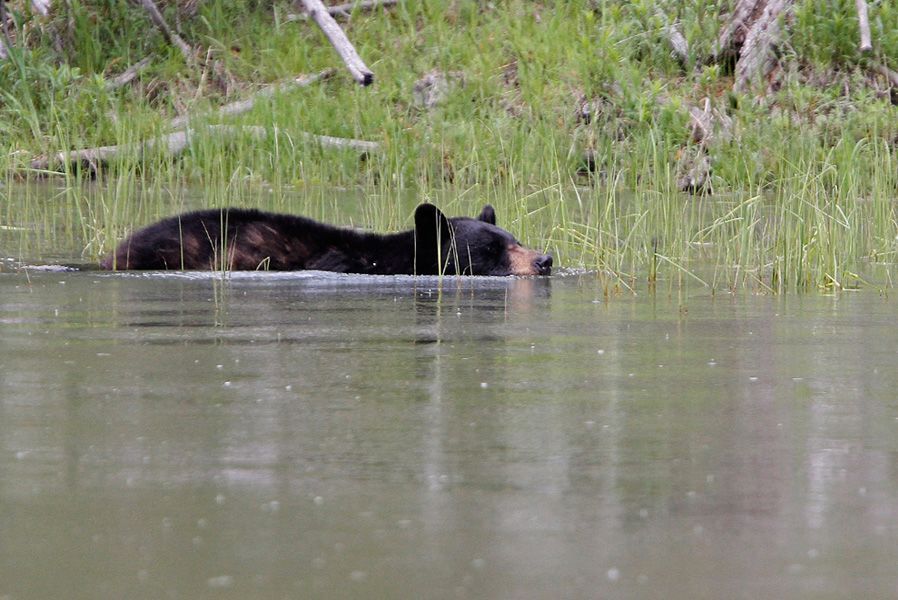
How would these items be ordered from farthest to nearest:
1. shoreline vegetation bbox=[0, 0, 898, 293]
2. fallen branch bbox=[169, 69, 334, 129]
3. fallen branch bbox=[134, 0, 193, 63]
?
fallen branch bbox=[134, 0, 193, 63]
fallen branch bbox=[169, 69, 334, 129]
shoreline vegetation bbox=[0, 0, 898, 293]

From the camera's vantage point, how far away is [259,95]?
641 inches

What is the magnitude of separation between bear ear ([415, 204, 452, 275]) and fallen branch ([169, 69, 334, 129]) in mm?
6969

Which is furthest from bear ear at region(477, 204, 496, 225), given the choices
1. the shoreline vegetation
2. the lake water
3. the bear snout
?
the lake water

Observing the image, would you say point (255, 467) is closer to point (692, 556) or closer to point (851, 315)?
point (692, 556)

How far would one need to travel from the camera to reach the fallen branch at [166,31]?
17.7 m

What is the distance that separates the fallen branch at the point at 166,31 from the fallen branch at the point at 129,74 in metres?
0.37

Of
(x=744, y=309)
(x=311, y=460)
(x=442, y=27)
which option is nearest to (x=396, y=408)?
(x=311, y=460)

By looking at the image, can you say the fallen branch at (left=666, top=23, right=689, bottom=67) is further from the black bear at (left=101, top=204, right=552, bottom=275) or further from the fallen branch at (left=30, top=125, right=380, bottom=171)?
the black bear at (left=101, top=204, right=552, bottom=275)

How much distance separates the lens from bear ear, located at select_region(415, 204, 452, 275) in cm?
855

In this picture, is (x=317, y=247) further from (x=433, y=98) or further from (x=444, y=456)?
(x=433, y=98)

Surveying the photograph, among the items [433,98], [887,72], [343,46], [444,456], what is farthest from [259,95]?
[444,456]

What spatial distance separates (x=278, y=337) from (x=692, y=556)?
317 centimetres

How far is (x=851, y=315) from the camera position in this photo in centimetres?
678

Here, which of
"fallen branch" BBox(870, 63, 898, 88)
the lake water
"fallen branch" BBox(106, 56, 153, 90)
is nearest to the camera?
the lake water
